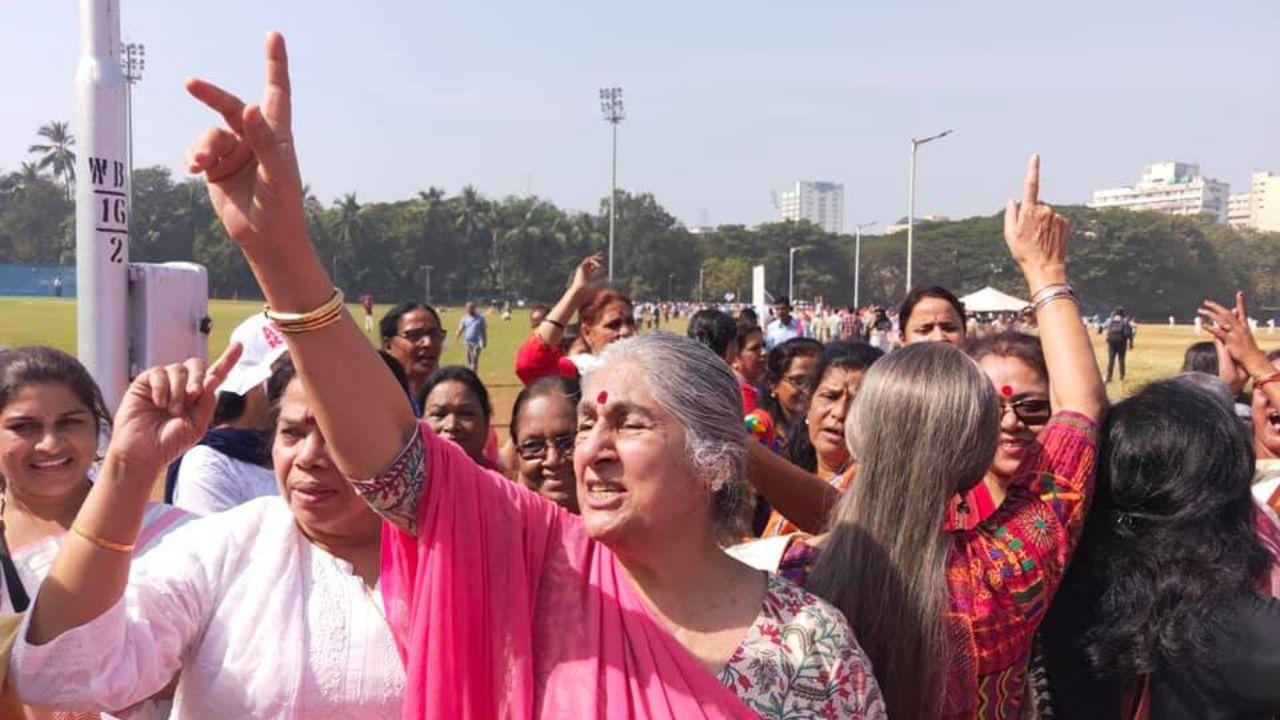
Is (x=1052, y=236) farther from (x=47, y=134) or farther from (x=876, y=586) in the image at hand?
(x=47, y=134)

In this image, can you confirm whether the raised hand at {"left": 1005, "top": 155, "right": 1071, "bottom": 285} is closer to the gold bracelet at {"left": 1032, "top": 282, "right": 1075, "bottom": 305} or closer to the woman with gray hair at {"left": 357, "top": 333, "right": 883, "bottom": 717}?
the gold bracelet at {"left": 1032, "top": 282, "right": 1075, "bottom": 305}

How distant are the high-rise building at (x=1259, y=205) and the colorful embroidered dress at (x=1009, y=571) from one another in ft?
506

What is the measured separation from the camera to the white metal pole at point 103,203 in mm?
4180

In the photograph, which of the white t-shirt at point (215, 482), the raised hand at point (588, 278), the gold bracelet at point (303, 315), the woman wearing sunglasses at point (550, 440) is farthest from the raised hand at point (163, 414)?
the raised hand at point (588, 278)

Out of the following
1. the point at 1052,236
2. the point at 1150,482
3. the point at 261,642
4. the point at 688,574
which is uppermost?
the point at 1052,236

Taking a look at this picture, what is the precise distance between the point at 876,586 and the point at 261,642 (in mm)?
1205

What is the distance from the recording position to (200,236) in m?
69.2

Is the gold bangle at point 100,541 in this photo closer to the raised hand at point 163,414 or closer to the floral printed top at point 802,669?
the raised hand at point 163,414

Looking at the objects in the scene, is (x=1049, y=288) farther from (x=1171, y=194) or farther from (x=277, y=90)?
(x=1171, y=194)

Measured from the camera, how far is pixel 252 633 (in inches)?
80.0

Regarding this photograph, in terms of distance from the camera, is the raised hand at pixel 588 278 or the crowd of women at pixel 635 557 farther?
the raised hand at pixel 588 278

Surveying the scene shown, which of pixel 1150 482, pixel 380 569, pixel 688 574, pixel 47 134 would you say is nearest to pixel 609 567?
pixel 688 574

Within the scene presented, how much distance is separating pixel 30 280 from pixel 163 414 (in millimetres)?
63430

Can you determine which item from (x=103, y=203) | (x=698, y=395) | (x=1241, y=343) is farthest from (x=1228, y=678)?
(x=103, y=203)
